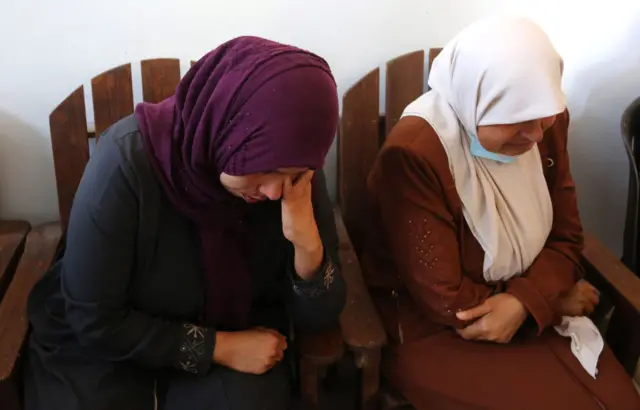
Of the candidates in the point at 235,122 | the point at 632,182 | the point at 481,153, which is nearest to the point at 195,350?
the point at 235,122

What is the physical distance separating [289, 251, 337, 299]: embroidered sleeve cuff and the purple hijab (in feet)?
0.61

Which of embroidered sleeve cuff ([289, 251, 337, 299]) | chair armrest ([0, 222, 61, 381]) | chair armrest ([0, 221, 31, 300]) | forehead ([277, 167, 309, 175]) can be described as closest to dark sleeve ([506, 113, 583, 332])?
embroidered sleeve cuff ([289, 251, 337, 299])

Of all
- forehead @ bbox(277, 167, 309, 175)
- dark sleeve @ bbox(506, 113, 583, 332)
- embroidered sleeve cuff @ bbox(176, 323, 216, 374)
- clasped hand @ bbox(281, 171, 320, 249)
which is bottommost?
embroidered sleeve cuff @ bbox(176, 323, 216, 374)

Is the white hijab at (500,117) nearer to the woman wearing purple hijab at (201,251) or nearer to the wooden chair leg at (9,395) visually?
the woman wearing purple hijab at (201,251)

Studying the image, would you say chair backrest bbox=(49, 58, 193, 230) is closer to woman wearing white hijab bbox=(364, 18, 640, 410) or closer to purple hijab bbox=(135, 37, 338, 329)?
purple hijab bbox=(135, 37, 338, 329)

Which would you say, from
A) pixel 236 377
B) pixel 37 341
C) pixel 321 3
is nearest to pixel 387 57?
pixel 321 3

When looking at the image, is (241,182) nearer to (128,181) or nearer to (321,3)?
(128,181)

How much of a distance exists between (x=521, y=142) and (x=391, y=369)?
519 mm

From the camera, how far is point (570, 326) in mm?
1434

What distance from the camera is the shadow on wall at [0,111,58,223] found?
5.21ft

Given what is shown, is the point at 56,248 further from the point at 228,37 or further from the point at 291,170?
the point at 291,170

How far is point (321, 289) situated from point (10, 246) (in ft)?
2.45

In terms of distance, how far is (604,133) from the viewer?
183 centimetres

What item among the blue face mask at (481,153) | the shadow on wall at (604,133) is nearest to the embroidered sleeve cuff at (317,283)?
the blue face mask at (481,153)
